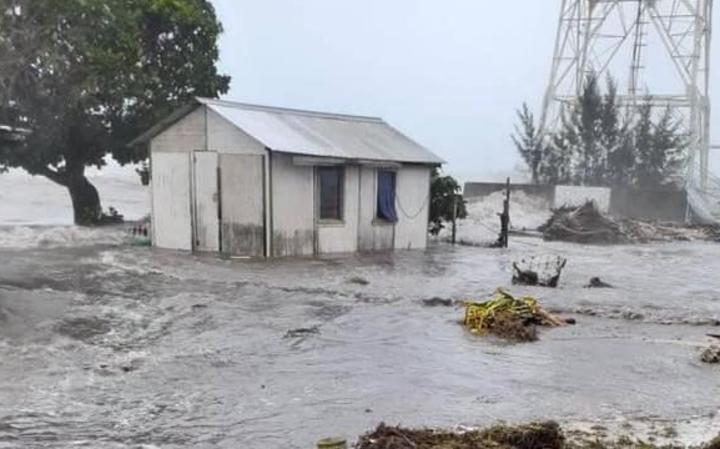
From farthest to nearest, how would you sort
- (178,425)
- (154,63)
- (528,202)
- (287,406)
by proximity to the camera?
(528,202) < (154,63) < (287,406) < (178,425)

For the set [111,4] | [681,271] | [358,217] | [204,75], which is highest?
[111,4]

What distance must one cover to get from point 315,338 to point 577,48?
3342 centimetres

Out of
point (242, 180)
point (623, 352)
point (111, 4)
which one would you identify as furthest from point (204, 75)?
point (623, 352)

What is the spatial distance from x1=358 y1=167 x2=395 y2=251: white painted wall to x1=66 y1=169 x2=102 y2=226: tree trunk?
31.1 ft

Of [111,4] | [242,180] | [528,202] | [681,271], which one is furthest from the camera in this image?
[528,202]

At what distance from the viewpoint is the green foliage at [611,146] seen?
39875mm

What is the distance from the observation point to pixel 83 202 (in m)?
23.4

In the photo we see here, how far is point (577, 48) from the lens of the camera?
38812 mm

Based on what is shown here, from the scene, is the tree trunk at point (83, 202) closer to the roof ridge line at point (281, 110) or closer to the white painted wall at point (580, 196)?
the roof ridge line at point (281, 110)

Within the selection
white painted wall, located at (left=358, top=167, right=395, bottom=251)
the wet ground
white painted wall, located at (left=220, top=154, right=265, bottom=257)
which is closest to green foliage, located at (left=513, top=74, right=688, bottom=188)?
white painted wall, located at (left=358, top=167, right=395, bottom=251)

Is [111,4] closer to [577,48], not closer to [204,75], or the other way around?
[204,75]

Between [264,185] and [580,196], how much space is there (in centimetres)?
2013

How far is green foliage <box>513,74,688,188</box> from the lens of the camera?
131 ft

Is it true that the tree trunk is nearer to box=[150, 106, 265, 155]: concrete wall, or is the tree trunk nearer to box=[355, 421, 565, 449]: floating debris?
box=[150, 106, 265, 155]: concrete wall
